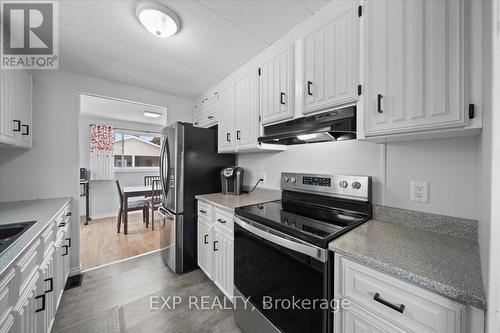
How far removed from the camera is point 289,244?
106 centimetres

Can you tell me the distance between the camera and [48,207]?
5.60 ft

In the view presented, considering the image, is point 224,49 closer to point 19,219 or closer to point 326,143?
point 326,143

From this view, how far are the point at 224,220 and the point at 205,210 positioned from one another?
421 millimetres

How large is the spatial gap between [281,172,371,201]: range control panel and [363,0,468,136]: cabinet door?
1.38 feet

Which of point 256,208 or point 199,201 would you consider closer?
point 256,208

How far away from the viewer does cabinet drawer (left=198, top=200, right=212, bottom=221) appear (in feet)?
6.50

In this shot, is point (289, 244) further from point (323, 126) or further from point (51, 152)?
point (51, 152)

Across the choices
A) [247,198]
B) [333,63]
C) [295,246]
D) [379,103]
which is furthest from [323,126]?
[247,198]

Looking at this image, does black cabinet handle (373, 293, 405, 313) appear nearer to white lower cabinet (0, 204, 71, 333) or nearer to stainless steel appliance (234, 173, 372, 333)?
stainless steel appliance (234, 173, 372, 333)

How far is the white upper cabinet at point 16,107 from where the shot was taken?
1.43 m

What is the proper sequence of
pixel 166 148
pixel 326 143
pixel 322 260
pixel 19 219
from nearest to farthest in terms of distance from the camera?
1. pixel 322 260
2. pixel 19 219
3. pixel 326 143
4. pixel 166 148

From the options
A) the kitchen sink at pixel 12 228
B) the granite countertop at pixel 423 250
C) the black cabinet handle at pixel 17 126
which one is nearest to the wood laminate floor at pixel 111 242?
the kitchen sink at pixel 12 228

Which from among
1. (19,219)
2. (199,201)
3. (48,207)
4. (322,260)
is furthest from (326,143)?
(48,207)

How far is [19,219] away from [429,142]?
271cm
